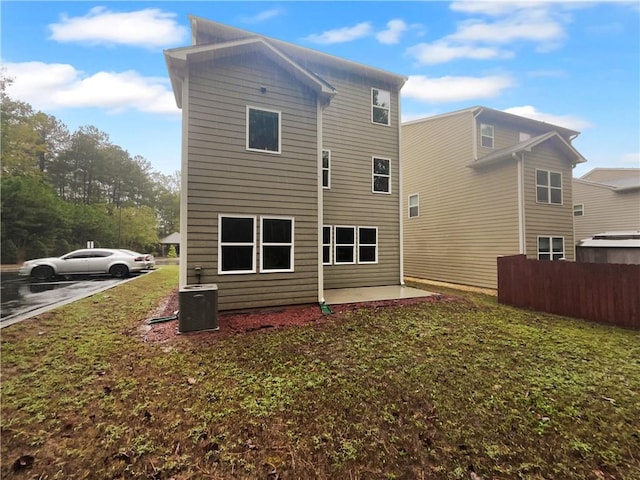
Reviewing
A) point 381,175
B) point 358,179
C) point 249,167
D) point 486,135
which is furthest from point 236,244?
point 486,135

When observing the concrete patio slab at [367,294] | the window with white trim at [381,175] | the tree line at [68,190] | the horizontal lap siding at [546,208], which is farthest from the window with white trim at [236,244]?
the tree line at [68,190]

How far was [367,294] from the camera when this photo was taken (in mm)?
9016

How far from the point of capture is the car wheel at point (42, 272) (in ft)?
40.1

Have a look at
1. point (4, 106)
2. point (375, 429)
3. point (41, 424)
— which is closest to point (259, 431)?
point (375, 429)

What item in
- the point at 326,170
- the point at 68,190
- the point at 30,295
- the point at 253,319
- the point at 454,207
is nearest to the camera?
the point at 253,319

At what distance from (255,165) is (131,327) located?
4.61 m

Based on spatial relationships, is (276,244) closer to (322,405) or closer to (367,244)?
(367,244)

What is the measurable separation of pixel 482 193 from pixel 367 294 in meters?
7.32

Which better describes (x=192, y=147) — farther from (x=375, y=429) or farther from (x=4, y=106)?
(x=4, y=106)

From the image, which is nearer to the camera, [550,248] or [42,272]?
[550,248]

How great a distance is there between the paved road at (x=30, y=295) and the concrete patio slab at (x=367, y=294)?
23.6 feet

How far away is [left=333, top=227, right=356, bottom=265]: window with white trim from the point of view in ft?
33.8

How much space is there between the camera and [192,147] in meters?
6.58

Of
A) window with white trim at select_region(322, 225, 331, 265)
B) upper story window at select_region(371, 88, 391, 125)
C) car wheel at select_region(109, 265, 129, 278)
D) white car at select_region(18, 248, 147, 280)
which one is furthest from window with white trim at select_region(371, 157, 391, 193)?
car wheel at select_region(109, 265, 129, 278)
